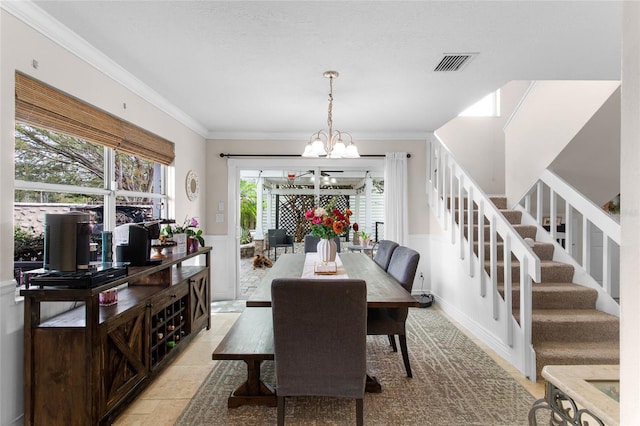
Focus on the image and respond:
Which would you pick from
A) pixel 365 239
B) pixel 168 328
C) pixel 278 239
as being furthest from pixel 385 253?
pixel 278 239

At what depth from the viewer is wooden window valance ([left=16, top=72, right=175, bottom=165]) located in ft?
6.44

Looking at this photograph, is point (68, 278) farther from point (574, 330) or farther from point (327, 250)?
point (574, 330)

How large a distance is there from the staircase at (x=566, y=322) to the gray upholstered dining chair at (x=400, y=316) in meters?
1.07

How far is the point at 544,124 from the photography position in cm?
395

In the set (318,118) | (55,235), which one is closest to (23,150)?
(55,235)

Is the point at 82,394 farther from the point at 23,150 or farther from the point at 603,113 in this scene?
the point at 603,113

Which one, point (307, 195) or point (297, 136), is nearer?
point (297, 136)

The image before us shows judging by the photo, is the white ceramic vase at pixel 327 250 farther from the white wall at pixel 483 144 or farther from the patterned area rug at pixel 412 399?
the white wall at pixel 483 144

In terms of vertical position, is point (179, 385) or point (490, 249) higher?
point (490, 249)

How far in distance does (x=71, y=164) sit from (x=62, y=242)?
2.75 ft

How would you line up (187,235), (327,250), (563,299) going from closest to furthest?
(327,250) → (563,299) → (187,235)

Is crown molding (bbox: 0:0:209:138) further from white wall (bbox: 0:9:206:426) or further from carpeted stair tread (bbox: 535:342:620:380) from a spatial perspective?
carpeted stair tread (bbox: 535:342:620:380)

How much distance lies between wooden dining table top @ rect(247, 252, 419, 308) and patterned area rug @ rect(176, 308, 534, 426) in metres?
0.73

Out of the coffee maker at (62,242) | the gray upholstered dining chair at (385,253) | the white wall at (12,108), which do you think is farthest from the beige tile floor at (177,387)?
the gray upholstered dining chair at (385,253)
